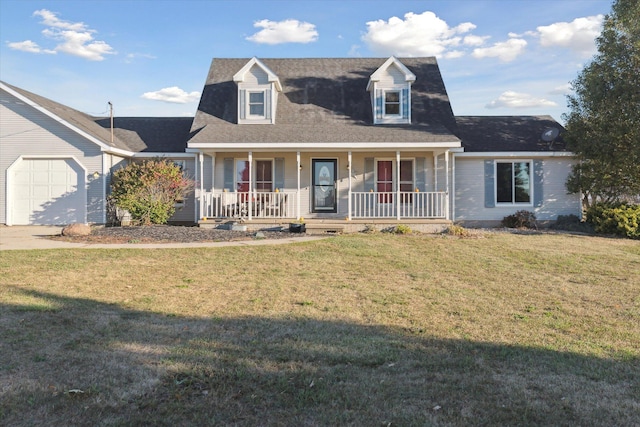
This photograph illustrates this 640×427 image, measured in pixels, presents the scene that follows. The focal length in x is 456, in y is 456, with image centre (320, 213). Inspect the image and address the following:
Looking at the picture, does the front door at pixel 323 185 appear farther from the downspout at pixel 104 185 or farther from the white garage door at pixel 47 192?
the white garage door at pixel 47 192

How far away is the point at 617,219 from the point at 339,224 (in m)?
8.76

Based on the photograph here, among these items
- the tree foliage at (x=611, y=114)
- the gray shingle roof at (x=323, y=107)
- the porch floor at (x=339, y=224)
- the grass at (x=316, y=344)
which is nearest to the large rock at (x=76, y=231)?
the porch floor at (x=339, y=224)

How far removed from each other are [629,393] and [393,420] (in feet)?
6.42

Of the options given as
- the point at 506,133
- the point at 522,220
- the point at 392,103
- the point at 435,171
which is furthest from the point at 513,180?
the point at 392,103

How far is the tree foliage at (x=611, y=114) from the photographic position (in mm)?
14000

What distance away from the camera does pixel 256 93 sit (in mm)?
17109

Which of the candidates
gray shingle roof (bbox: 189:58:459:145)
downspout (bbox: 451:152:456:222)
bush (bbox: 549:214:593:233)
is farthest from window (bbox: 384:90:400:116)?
bush (bbox: 549:214:593:233)

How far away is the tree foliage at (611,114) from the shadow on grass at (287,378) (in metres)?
12.5

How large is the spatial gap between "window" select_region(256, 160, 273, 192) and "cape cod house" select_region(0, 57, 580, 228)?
0.04 meters

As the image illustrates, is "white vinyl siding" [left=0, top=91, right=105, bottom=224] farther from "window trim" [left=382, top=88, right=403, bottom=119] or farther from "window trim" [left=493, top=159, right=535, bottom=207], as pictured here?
"window trim" [left=493, top=159, right=535, bottom=207]

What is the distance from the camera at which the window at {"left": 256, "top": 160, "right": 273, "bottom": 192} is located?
1688 centimetres

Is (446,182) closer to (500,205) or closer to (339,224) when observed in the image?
(500,205)

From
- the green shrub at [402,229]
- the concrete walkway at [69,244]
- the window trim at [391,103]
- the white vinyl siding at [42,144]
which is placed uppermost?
the window trim at [391,103]

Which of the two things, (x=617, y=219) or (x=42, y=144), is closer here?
(x=617, y=219)
